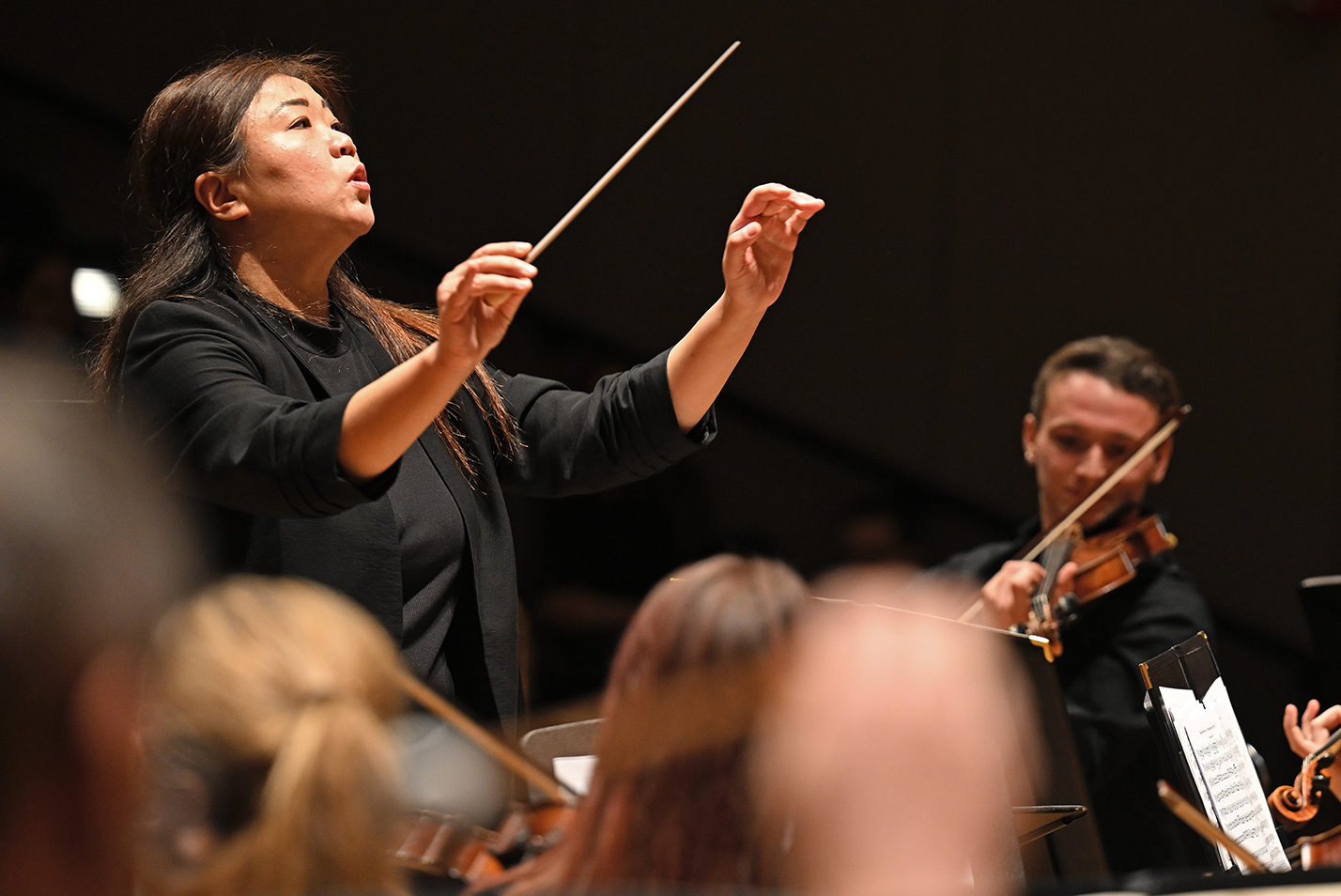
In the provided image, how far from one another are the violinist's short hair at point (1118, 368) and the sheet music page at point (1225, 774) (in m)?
1.17

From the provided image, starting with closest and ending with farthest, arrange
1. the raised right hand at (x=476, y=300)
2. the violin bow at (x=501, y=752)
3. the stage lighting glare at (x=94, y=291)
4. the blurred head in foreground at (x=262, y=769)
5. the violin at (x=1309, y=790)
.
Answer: the blurred head in foreground at (x=262, y=769) < the violin bow at (x=501, y=752) < the raised right hand at (x=476, y=300) < the violin at (x=1309, y=790) < the stage lighting glare at (x=94, y=291)

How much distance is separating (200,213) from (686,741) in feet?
3.58

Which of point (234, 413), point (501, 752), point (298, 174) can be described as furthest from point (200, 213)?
point (501, 752)

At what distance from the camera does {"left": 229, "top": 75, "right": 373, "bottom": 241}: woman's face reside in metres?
1.69

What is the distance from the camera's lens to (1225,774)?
1644mm

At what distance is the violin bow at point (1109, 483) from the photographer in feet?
8.91

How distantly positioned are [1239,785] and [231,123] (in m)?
1.34

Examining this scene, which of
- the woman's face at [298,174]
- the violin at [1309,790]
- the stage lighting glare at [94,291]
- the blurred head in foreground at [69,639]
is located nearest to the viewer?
the blurred head in foreground at [69,639]

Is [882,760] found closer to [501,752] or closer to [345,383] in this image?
[501,752]

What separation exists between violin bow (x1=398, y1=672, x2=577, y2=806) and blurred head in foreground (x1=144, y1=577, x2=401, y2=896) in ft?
1.27

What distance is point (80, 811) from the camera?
1.95 feet

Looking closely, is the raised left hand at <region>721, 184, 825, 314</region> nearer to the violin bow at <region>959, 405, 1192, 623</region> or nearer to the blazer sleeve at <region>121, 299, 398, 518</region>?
the blazer sleeve at <region>121, 299, 398, 518</region>

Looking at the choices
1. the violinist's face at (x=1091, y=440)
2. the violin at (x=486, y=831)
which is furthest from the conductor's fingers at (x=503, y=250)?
the violinist's face at (x=1091, y=440)

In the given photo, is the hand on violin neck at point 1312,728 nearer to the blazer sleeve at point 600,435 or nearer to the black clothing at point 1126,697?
the black clothing at point 1126,697
